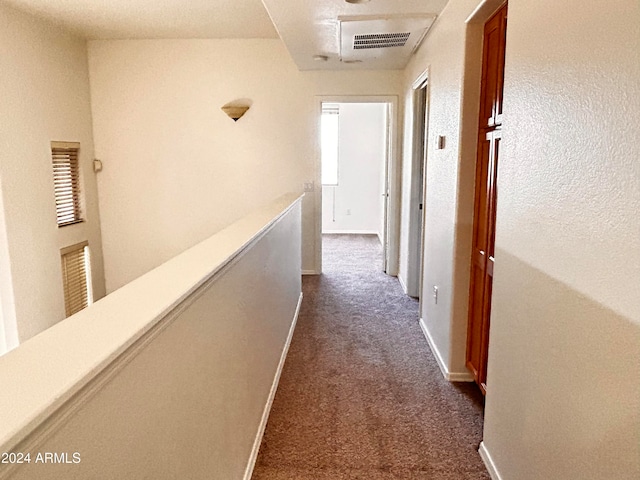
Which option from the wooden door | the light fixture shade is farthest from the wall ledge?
the light fixture shade

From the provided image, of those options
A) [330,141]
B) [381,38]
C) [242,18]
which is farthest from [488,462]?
[330,141]

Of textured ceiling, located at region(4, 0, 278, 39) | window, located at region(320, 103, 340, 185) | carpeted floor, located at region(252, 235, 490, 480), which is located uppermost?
textured ceiling, located at region(4, 0, 278, 39)

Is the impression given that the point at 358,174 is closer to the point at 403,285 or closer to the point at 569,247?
the point at 403,285

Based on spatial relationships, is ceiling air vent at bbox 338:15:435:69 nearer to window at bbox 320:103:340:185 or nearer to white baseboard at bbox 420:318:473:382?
white baseboard at bbox 420:318:473:382

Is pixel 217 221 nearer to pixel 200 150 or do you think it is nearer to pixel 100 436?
pixel 200 150

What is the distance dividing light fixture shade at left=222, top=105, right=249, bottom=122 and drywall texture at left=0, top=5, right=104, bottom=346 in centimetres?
151

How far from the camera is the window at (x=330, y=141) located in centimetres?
800

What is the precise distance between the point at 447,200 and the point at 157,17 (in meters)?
3.11

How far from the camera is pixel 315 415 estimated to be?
8.07ft

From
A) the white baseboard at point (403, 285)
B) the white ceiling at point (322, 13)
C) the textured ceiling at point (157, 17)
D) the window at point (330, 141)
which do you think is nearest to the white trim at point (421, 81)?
the white ceiling at point (322, 13)

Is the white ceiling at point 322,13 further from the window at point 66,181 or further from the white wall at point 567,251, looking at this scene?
the window at point 66,181

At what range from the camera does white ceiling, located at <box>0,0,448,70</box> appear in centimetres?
300

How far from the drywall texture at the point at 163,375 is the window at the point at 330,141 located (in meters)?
6.12

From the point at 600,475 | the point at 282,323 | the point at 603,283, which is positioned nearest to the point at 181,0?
the point at 282,323
